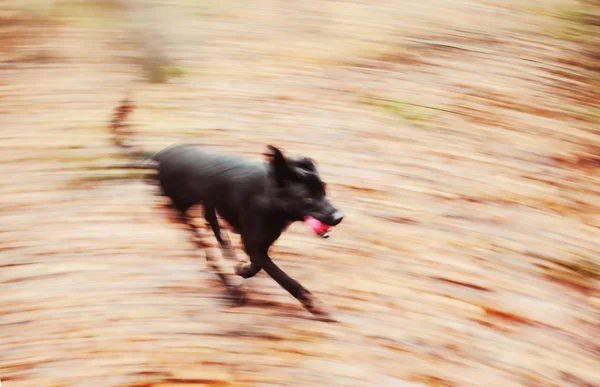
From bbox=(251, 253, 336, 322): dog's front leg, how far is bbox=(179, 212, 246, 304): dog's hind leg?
0.38 meters

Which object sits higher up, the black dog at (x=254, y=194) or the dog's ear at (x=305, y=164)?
the dog's ear at (x=305, y=164)

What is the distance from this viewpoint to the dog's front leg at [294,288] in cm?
391

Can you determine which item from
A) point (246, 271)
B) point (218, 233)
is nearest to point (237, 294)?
point (246, 271)

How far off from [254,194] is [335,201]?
1.52 metres

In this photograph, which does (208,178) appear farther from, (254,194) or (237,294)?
(237,294)

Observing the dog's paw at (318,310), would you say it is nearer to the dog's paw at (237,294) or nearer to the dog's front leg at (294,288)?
the dog's front leg at (294,288)

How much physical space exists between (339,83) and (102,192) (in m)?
3.20

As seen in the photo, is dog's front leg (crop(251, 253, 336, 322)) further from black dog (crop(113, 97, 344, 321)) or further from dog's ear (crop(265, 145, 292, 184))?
dog's ear (crop(265, 145, 292, 184))

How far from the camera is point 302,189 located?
12.0 ft

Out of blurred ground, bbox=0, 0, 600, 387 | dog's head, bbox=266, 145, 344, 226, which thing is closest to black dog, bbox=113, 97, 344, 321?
dog's head, bbox=266, 145, 344, 226

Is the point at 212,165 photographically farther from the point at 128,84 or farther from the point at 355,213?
the point at 128,84

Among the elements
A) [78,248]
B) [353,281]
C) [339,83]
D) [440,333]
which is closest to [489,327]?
[440,333]

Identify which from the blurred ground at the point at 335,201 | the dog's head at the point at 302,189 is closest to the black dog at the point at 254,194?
Result: the dog's head at the point at 302,189

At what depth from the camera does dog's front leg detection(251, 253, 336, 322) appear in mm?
3906
